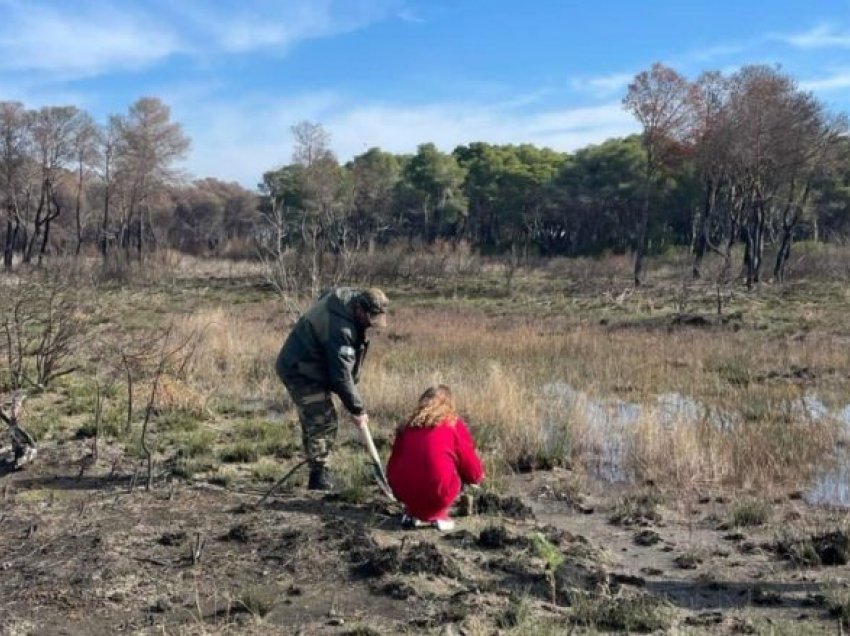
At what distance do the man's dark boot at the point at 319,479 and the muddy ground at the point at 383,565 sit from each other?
0.50 feet

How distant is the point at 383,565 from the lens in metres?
4.98

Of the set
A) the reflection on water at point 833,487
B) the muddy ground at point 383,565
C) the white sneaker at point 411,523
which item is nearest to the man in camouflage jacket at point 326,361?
the muddy ground at point 383,565

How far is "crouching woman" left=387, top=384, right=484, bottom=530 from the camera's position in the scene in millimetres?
A: 5652

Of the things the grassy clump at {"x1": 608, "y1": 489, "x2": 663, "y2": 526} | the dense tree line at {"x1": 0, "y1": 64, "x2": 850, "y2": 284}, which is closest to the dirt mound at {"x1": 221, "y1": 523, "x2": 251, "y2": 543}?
the grassy clump at {"x1": 608, "y1": 489, "x2": 663, "y2": 526}

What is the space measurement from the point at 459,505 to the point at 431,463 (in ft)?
3.14

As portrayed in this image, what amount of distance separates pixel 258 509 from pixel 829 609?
3717mm

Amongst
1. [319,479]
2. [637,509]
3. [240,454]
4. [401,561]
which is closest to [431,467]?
[401,561]

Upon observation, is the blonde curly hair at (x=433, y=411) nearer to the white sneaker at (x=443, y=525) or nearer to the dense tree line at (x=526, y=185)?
the white sneaker at (x=443, y=525)

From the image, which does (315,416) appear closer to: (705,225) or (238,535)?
(238,535)

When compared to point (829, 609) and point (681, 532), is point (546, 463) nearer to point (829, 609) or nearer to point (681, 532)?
point (681, 532)

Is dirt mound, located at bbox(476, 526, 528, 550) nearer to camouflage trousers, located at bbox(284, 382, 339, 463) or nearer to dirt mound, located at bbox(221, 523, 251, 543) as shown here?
dirt mound, located at bbox(221, 523, 251, 543)

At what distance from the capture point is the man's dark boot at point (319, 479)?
677 centimetres

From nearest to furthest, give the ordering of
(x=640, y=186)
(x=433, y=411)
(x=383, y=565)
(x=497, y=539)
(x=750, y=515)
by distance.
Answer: (x=383, y=565)
(x=497, y=539)
(x=433, y=411)
(x=750, y=515)
(x=640, y=186)

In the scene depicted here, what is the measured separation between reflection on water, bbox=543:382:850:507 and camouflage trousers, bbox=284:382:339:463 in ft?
9.15
